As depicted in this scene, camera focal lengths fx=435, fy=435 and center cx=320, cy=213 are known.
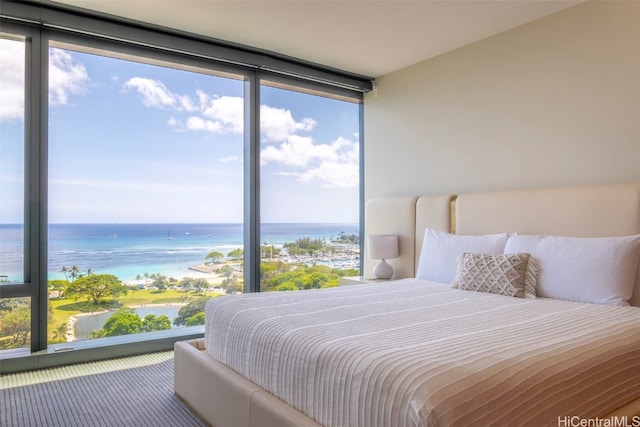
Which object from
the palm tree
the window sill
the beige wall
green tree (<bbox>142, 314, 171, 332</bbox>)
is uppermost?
the beige wall

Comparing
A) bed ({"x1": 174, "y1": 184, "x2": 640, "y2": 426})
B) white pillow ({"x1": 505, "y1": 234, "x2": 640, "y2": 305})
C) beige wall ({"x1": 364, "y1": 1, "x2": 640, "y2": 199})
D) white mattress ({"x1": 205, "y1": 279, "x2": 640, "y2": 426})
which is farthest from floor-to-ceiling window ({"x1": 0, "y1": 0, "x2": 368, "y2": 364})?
white pillow ({"x1": 505, "y1": 234, "x2": 640, "y2": 305})

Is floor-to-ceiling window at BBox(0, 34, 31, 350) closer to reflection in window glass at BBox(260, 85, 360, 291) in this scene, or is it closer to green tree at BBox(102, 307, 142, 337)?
green tree at BBox(102, 307, 142, 337)

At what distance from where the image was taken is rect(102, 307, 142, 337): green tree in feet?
12.1

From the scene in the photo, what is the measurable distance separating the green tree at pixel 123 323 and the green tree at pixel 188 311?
0.35 m

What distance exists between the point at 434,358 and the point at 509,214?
87.5 inches

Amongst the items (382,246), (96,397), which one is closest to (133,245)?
(96,397)

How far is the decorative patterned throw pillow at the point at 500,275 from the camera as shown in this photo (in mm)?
2721

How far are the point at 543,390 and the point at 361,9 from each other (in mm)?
2798

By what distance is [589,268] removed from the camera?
8.40 feet

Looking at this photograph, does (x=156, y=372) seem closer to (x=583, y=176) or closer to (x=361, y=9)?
(x=361, y=9)

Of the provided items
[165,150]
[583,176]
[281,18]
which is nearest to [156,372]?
[165,150]

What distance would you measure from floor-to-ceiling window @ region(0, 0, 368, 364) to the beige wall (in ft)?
2.75

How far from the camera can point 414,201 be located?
163 inches

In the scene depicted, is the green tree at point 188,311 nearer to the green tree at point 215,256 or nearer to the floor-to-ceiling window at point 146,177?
the floor-to-ceiling window at point 146,177
